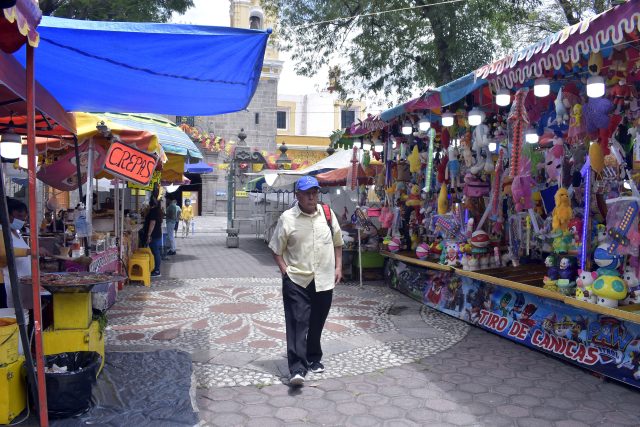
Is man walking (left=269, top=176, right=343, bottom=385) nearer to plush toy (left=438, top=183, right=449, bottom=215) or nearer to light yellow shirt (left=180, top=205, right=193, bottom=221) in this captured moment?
plush toy (left=438, top=183, right=449, bottom=215)

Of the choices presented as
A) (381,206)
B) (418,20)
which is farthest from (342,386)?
(418,20)

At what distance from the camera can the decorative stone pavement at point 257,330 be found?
489 cm

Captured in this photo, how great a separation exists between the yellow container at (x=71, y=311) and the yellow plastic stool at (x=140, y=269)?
531cm

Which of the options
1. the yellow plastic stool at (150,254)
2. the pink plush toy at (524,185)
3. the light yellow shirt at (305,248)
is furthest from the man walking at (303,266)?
the yellow plastic stool at (150,254)

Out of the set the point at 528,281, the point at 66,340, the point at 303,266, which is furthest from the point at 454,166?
the point at 66,340

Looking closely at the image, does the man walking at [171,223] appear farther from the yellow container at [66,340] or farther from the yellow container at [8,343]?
the yellow container at [8,343]

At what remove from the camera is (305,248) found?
443cm

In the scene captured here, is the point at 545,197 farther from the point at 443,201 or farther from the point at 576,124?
the point at 443,201

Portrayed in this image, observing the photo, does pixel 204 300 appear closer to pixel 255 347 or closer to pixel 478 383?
pixel 255 347

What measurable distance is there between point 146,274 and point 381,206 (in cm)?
457

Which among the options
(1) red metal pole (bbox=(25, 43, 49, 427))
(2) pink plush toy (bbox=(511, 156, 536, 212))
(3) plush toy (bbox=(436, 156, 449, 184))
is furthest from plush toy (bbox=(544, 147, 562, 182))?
(1) red metal pole (bbox=(25, 43, 49, 427))

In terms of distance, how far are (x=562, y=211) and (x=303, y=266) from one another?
280 centimetres

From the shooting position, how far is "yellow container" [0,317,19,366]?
3262 mm

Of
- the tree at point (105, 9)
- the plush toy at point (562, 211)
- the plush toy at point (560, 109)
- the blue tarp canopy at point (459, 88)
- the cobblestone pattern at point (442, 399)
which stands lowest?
the cobblestone pattern at point (442, 399)
